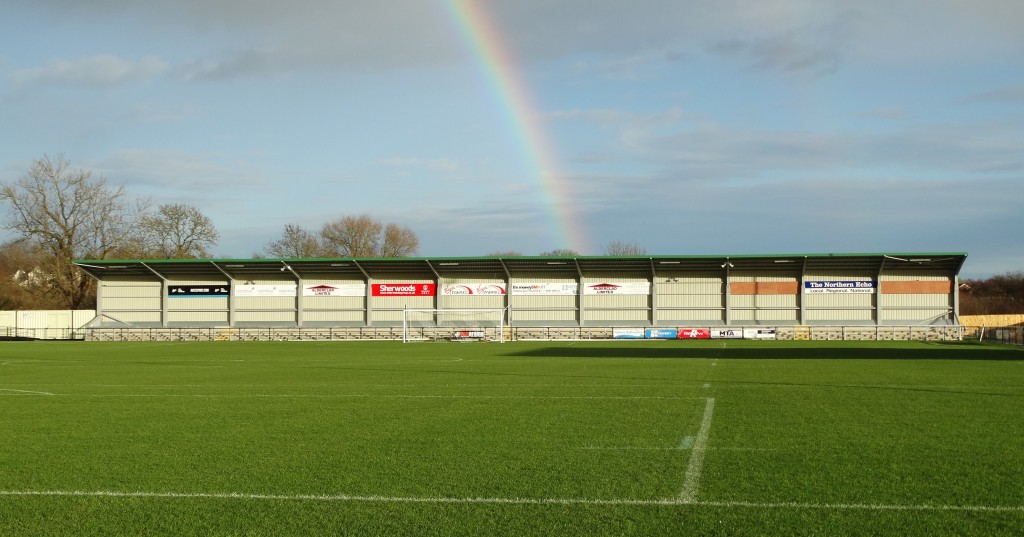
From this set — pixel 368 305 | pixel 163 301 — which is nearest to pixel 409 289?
pixel 368 305

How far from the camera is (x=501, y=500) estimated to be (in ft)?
26.9

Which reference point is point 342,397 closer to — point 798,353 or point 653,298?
point 798,353

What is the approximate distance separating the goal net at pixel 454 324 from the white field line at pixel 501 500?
184 ft

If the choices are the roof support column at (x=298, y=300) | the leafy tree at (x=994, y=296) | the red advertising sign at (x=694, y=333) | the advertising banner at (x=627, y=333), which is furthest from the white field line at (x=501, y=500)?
the leafy tree at (x=994, y=296)

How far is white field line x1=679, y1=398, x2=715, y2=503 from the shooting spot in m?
8.42

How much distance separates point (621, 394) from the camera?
1848 cm

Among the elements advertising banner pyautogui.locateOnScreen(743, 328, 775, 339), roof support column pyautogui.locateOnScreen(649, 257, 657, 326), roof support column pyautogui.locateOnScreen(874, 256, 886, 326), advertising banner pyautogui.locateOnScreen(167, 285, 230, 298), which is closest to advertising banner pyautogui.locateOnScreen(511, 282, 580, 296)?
roof support column pyautogui.locateOnScreen(649, 257, 657, 326)

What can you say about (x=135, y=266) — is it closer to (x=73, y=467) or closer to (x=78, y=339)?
(x=78, y=339)

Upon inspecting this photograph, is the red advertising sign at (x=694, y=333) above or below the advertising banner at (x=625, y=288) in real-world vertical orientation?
below

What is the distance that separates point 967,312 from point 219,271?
254ft

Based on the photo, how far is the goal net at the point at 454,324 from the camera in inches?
2564

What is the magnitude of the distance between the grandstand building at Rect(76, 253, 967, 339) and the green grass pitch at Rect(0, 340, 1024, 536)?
147 ft

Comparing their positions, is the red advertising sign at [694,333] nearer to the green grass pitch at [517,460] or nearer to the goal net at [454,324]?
the goal net at [454,324]

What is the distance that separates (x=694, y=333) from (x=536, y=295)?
37.8 feet
